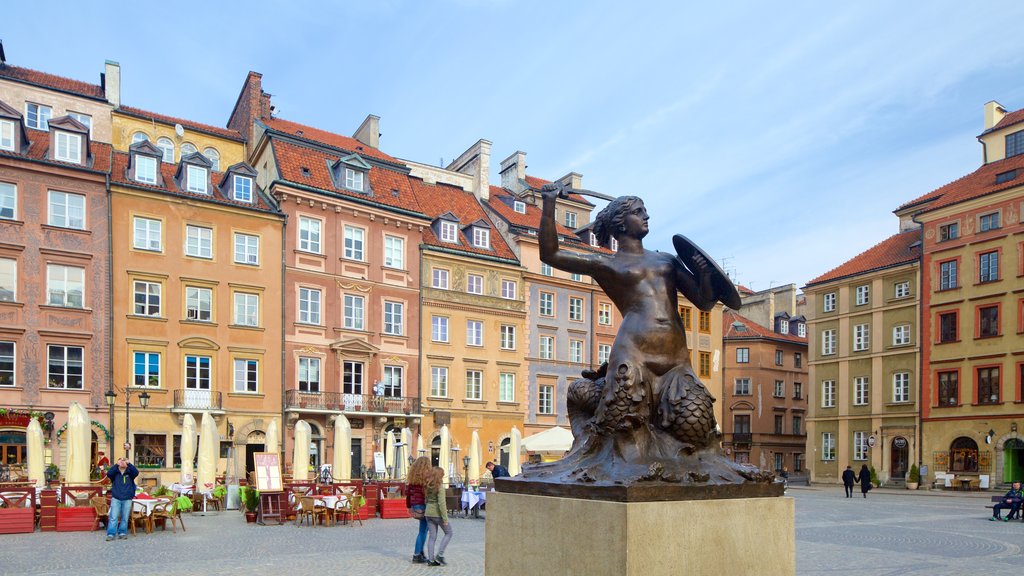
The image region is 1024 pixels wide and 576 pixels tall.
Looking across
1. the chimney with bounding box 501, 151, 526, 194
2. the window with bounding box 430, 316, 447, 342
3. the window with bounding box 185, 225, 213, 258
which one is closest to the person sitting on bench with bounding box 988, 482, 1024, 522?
the window with bounding box 430, 316, 447, 342

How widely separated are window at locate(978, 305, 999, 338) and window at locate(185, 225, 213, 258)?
33751mm

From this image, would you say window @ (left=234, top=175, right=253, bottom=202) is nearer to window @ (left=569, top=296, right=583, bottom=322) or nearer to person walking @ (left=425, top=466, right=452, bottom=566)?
window @ (left=569, top=296, right=583, bottom=322)

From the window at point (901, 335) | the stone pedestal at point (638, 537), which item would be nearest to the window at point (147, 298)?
the stone pedestal at point (638, 537)

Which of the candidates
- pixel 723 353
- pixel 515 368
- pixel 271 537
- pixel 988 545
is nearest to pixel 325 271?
pixel 515 368

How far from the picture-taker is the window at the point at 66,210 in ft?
→ 102

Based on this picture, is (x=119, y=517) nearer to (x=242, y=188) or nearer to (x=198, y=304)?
(x=198, y=304)

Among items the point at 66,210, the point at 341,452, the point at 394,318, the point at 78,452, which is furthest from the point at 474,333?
the point at 78,452

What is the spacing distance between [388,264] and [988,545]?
27.8 meters

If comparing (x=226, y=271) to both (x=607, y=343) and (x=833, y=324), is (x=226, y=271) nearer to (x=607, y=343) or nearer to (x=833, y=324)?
(x=607, y=343)

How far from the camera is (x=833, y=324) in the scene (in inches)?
1895

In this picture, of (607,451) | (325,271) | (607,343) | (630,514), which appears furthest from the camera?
(607,343)

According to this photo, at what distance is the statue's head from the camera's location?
574cm

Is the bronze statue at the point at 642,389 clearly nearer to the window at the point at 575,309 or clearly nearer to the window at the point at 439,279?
the window at the point at 439,279

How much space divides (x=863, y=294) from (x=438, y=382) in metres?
23.5
